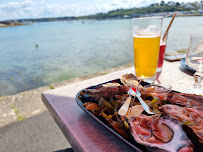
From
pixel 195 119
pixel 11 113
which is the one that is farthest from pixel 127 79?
pixel 11 113

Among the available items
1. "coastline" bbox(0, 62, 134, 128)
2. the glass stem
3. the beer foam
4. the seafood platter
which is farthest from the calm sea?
"coastline" bbox(0, 62, 134, 128)

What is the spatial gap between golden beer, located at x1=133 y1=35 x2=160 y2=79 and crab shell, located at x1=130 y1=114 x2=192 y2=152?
2.43ft

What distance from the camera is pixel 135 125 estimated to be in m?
Answer: 0.48

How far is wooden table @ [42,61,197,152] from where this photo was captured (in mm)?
597

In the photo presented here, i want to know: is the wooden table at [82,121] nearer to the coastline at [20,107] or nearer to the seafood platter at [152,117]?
the seafood platter at [152,117]

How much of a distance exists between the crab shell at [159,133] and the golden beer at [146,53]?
0.74 metres

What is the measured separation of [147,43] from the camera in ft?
3.73

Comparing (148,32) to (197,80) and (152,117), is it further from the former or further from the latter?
(152,117)

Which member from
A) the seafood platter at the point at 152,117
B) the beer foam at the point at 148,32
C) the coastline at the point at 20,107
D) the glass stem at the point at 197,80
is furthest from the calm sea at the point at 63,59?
the coastline at the point at 20,107

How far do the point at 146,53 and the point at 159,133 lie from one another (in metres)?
0.79

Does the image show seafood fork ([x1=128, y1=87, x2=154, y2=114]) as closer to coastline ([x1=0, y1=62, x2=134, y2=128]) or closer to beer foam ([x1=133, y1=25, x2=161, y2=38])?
beer foam ([x1=133, y1=25, x2=161, y2=38])

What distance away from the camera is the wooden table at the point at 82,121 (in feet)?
1.96

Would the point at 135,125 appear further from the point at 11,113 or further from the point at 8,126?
the point at 11,113

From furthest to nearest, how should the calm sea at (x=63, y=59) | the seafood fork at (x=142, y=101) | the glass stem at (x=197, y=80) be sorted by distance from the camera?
the calm sea at (x=63, y=59) → the glass stem at (x=197, y=80) → the seafood fork at (x=142, y=101)
